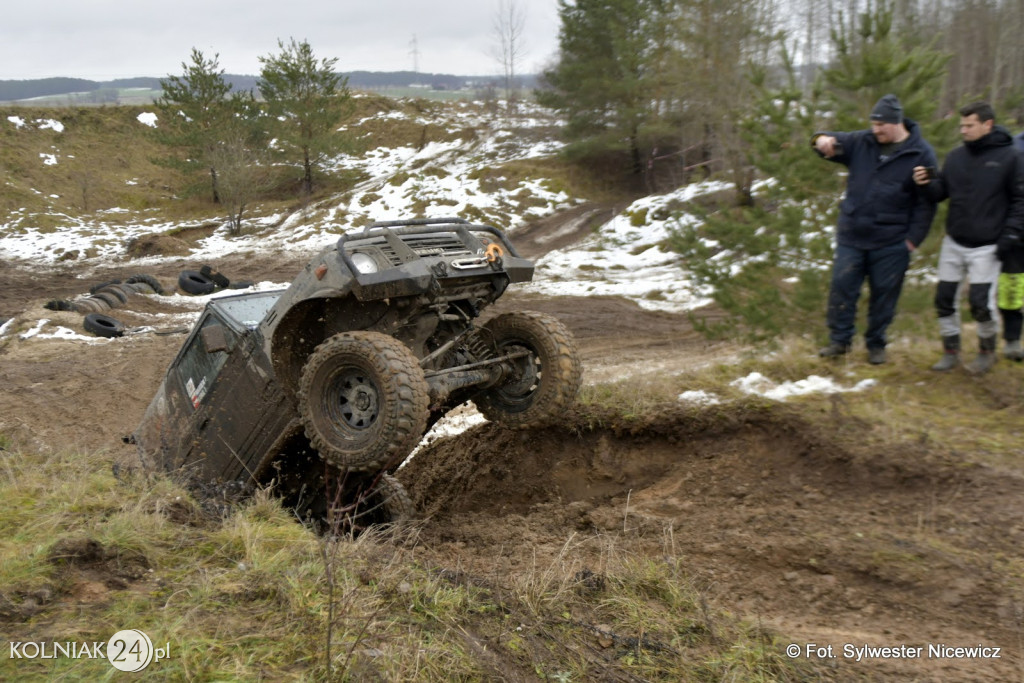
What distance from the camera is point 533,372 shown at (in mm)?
→ 5227

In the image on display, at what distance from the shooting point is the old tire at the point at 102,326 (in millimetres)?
13281

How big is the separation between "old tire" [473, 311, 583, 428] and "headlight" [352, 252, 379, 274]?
1.20 metres

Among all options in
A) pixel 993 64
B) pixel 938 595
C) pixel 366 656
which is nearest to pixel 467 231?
pixel 366 656

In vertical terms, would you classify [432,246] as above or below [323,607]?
above

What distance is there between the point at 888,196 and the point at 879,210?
111 mm

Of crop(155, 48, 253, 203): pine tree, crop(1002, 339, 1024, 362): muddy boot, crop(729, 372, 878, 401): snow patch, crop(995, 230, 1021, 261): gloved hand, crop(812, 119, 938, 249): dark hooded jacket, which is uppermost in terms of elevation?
crop(155, 48, 253, 203): pine tree

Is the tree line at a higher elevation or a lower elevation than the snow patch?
higher

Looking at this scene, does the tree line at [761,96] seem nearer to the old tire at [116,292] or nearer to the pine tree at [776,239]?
the pine tree at [776,239]

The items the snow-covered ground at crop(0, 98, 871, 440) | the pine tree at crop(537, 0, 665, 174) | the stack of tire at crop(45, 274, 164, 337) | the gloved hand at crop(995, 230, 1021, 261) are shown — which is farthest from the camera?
the pine tree at crop(537, 0, 665, 174)

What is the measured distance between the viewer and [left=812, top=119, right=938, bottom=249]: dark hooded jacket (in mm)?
5195

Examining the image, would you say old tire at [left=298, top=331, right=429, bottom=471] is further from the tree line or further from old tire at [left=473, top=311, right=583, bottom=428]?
the tree line

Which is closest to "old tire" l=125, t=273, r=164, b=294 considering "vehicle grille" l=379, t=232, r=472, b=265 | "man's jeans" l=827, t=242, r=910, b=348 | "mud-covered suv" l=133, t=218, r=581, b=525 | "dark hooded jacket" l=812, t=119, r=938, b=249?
"mud-covered suv" l=133, t=218, r=581, b=525

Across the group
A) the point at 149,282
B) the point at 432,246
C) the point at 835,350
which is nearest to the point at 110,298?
the point at 149,282

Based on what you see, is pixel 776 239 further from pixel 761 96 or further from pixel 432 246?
pixel 432 246
